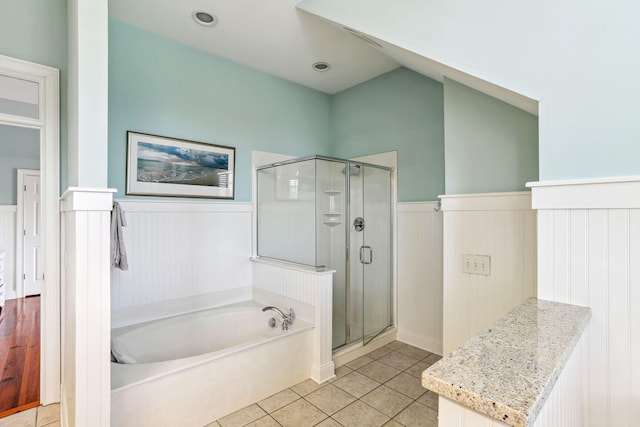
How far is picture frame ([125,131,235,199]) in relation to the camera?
246 cm

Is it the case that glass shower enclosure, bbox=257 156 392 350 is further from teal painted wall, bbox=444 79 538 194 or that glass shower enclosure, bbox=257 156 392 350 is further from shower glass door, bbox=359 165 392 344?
teal painted wall, bbox=444 79 538 194

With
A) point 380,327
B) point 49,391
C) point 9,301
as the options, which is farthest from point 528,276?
point 9,301

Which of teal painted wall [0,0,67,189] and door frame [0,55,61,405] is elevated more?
teal painted wall [0,0,67,189]

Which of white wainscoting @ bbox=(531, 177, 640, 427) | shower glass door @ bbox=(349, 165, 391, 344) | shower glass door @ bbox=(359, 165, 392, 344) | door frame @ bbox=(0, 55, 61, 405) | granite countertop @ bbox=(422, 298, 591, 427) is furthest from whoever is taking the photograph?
shower glass door @ bbox=(359, 165, 392, 344)

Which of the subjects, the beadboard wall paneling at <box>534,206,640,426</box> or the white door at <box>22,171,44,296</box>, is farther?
the white door at <box>22,171,44,296</box>

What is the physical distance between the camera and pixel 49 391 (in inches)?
83.3

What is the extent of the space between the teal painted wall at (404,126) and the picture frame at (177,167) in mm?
1526

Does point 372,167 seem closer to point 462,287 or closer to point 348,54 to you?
point 348,54

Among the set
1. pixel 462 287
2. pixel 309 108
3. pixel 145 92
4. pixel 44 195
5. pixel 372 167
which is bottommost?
pixel 462 287

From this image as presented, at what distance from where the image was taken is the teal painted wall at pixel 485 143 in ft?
5.88

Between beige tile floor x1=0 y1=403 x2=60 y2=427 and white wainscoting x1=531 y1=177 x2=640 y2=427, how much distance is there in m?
2.94

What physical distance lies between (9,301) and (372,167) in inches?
214

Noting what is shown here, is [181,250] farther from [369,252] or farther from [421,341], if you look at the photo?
[421,341]

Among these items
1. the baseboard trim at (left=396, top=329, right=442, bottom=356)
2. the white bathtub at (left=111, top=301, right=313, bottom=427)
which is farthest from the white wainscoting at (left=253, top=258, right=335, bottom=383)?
the baseboard trim at (left=396, top=329, right=442, bottom=356)
